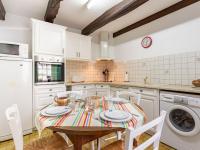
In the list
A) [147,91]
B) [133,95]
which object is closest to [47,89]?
[133,95]

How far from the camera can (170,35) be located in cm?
242

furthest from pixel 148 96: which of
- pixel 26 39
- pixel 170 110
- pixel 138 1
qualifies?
pixel 26 39

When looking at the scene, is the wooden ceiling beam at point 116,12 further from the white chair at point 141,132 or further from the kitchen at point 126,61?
the white chair at point 141,132

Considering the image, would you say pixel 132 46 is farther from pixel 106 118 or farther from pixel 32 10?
pixel 106 118

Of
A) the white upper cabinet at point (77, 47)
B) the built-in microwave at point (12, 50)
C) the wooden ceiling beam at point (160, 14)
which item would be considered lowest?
the built-in microwave at point (12, 50)

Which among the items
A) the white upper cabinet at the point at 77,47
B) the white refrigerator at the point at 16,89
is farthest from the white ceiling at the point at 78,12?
the white refrigerator at the point at 16,89

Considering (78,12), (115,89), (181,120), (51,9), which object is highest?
(78,12)

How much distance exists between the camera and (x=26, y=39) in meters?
2.70

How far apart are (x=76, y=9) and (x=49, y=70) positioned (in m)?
1.34

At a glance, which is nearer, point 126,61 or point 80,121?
point 80,121

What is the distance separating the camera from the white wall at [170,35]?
6.89ft

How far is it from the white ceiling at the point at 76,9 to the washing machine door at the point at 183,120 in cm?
190

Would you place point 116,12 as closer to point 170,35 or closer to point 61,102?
point 170,35

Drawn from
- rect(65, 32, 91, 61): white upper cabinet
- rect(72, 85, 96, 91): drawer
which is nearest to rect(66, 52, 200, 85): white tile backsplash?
rect(65, 32, 91, 61): white upper cabinet
